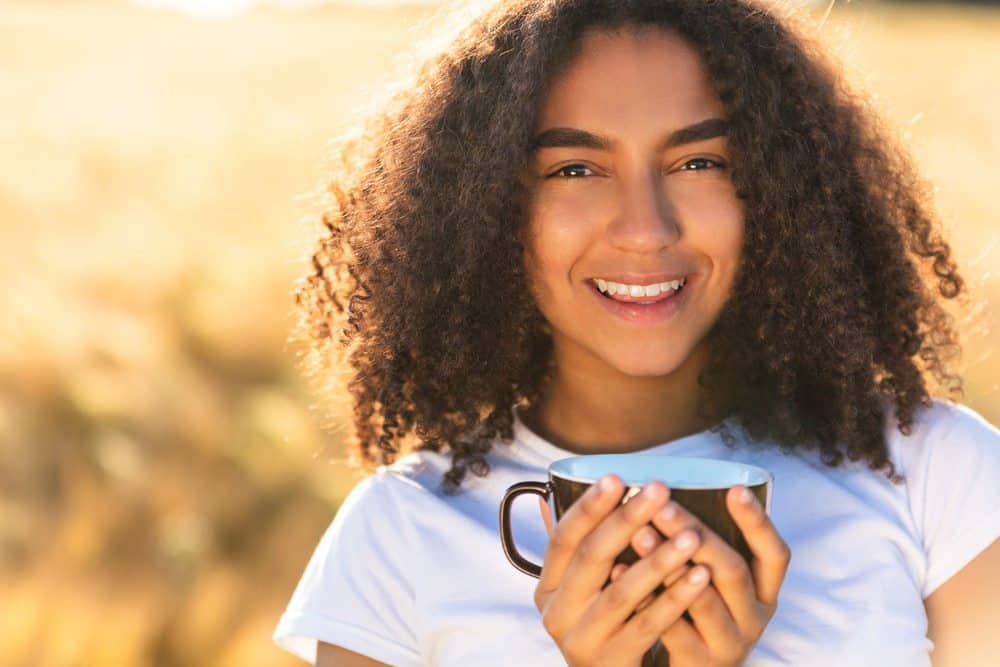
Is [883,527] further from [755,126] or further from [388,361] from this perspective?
[388,361]

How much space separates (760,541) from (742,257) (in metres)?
0.74

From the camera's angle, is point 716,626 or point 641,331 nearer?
point 716,626

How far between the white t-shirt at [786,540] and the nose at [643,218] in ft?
1.21

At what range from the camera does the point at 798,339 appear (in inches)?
96.7

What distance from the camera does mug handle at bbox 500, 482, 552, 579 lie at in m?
1.94

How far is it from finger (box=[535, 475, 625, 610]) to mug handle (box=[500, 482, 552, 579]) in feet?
0.11

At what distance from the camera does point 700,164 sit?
2.32 m

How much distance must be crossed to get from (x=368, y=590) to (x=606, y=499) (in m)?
0.68

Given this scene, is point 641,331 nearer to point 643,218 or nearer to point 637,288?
point 637,288

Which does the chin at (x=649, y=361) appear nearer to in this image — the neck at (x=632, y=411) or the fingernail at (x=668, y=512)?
the neck at (x=632, y=411)

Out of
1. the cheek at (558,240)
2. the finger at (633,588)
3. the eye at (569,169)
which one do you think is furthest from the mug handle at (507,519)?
the eye at (569,169)

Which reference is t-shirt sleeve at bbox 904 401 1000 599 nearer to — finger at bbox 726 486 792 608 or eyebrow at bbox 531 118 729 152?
finger at bbox 726 486 792 608

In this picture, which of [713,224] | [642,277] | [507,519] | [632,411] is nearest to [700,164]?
[713,224]

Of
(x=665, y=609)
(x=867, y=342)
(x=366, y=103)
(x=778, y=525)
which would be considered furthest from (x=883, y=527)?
(x=366, y=103)
